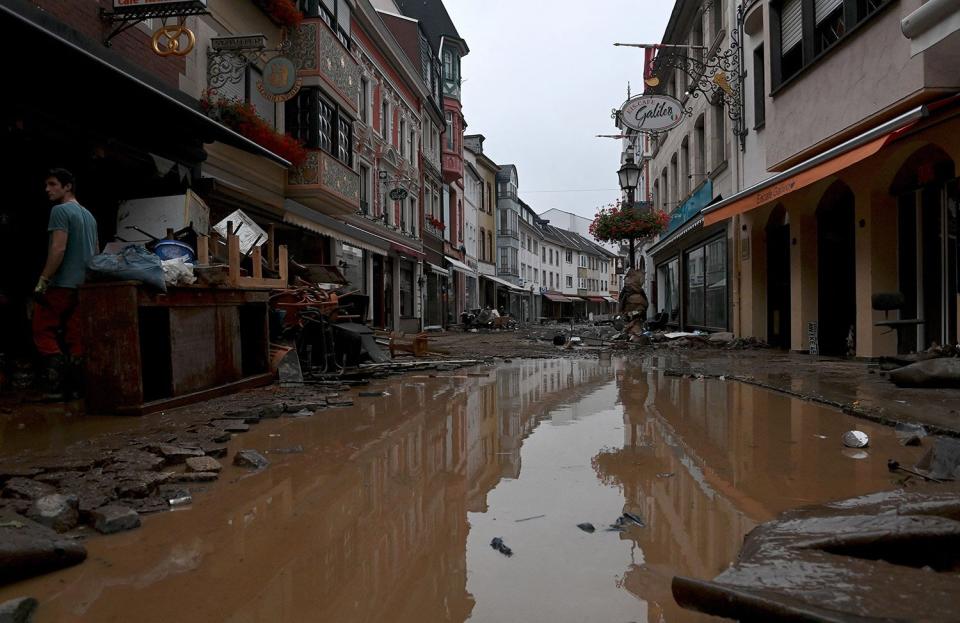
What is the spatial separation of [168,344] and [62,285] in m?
1.10

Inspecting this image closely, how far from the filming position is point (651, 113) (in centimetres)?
1552

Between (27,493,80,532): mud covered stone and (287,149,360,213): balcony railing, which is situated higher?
(287,149,360,213): balcony railing

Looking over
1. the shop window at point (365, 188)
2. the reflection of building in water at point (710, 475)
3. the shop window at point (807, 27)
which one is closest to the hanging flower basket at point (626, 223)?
the shop window at point (807, 27)

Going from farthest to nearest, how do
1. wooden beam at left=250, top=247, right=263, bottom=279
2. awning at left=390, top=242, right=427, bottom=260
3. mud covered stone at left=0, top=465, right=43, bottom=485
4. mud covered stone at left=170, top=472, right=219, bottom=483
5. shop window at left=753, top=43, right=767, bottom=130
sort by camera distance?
awning at left=390, top=242, right=427, bottom=260, shop window at left=753, top=43, right=767, bottom=130, wooden beam at left=250, top=247, right=263, bottom=279, mud covered stone at left=170, top=472, right=219, bottom=483, mud covered stone at left=0, top=465, right=43, bottom=485

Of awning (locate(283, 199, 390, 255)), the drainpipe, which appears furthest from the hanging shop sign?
the drainpipe

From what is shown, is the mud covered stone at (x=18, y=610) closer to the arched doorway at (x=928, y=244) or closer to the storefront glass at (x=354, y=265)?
the arched doorway at (x=928, y=244)

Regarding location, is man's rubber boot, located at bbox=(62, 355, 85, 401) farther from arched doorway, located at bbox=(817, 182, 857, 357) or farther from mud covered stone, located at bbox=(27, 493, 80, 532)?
arched doorway, located at bbox=(817, 182, 857, 357)

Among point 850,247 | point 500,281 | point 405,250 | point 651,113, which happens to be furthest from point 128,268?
point 500,281

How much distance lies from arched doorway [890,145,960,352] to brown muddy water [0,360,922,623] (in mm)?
4865

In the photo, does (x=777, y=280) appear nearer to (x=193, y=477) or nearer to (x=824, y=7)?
(x=824, y=7)

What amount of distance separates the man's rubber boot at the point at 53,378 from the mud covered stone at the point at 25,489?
9.84 feet

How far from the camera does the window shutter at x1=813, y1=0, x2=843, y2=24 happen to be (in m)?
9.55

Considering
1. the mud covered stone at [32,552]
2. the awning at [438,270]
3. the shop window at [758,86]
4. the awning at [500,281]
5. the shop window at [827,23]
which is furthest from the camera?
the awning at [500,281]

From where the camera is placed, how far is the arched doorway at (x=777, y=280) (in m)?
13.5
